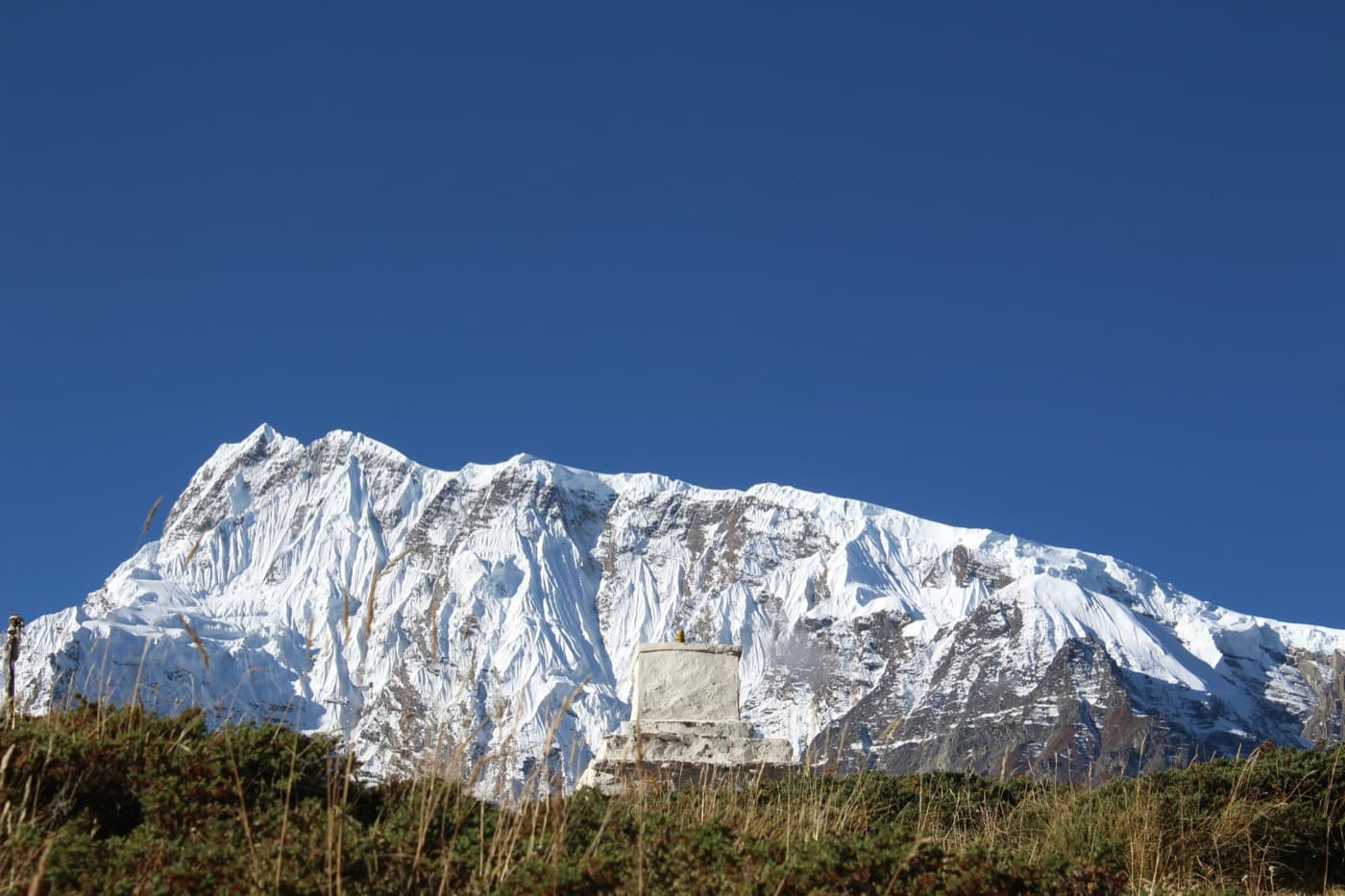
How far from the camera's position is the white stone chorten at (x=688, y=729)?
38.3ft

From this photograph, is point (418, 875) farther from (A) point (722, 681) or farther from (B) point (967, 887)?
(A) point (722, 681)

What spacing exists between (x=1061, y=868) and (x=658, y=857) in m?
1.76

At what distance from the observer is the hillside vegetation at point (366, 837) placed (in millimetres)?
5281

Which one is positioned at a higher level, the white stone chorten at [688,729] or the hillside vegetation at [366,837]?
the white stone chorten at [688,729]

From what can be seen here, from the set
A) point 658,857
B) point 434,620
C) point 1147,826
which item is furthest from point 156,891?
point 1147,826

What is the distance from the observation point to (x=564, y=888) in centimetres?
543

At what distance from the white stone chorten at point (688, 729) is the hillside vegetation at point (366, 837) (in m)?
3.16

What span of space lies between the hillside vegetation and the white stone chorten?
3.16 meters

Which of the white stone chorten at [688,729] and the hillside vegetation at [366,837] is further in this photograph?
the white stone chorten at [688,729]

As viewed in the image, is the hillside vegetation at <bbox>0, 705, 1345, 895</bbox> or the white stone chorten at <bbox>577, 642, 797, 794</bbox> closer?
the hillside vegetation at <bbox>0, 705, 1345, 895</bbox>

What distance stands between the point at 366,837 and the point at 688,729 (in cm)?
698

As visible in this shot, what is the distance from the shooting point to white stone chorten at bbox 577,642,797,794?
38.3 feet

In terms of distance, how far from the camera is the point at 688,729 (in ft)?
40.8

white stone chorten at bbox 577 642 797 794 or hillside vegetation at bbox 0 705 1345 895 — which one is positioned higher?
white stone chorten at bbox 577 642 797 794
